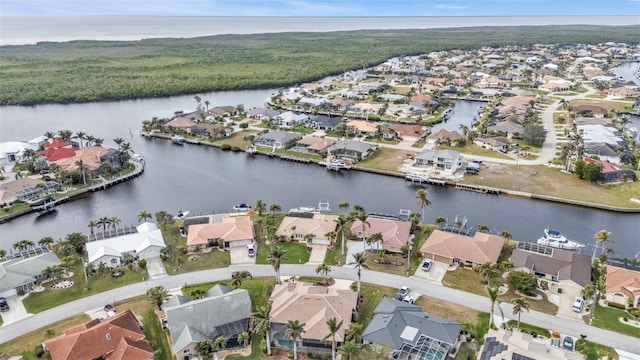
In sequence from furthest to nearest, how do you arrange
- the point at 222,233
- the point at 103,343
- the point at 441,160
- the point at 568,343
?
the point at 441,160, the point at 222,233, the point at 568,343, the point at 103,343

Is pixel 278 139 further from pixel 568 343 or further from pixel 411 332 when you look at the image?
pixel 568 343

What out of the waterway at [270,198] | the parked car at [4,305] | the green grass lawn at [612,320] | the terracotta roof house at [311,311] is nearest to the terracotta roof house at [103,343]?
the parked car at [4,305]

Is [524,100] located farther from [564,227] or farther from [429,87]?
[564,227]

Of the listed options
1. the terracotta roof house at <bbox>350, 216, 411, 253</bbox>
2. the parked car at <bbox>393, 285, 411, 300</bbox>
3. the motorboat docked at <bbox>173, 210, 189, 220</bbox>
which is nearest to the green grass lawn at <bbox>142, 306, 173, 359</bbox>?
the motorboat docked at <bbox>173, 210, 189, 220</bbox>

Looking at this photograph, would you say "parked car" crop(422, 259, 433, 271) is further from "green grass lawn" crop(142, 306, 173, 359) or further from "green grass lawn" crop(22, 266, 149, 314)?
"green grass lawn" crop(22, 266, 149, 314)

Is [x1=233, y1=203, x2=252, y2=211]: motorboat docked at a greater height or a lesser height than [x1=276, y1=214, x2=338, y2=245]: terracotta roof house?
lesser

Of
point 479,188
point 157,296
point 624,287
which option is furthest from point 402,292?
point 479,188
